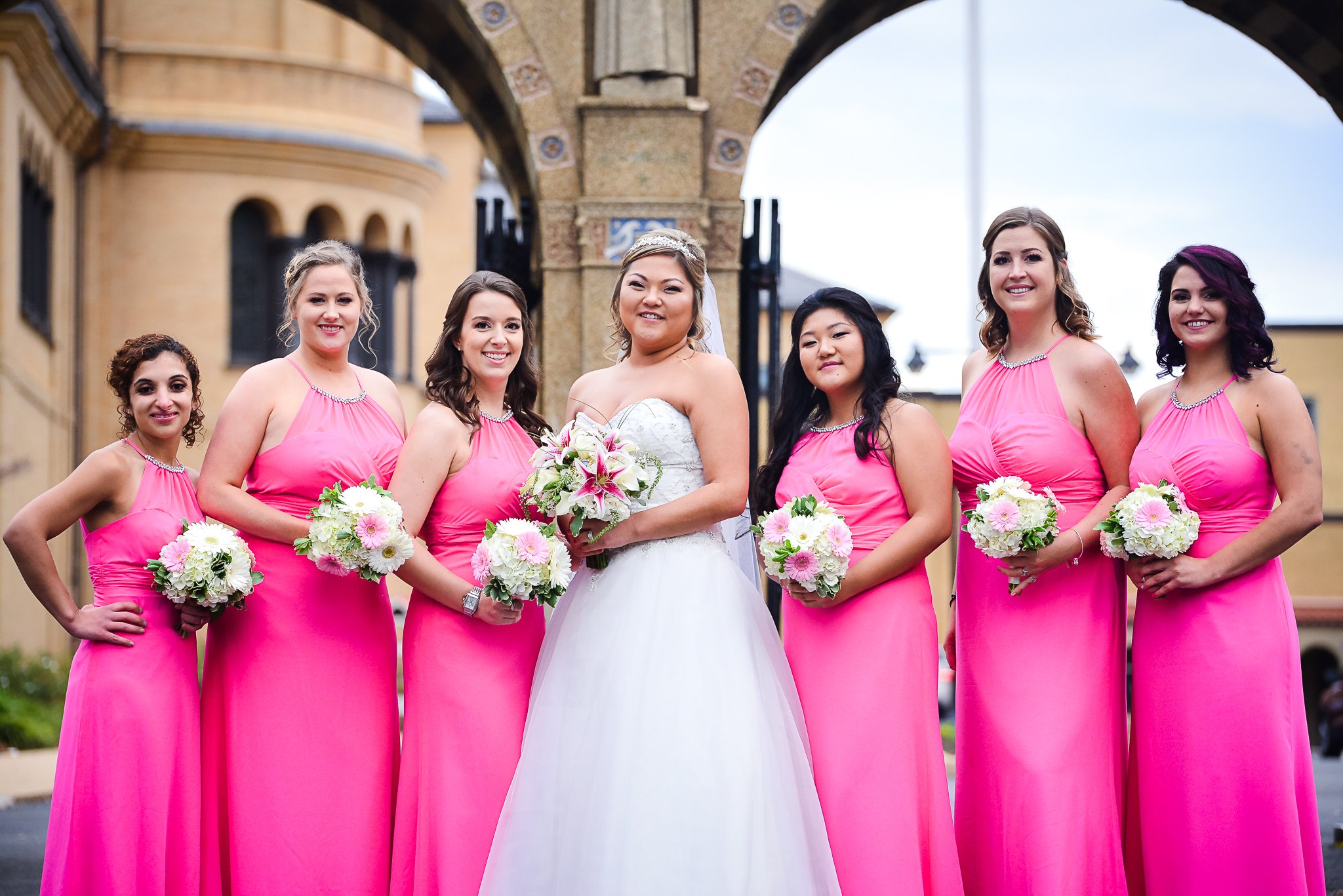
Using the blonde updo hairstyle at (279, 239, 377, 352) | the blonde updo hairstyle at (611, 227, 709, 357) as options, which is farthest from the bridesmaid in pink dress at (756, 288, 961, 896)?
the blonde updo hairstyle at (279, 239, 377, 352)

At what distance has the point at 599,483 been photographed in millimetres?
4629

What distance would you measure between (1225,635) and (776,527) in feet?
5.19

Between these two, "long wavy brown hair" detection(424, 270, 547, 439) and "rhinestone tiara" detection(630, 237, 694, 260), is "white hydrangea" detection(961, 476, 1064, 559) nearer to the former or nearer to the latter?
"rhinestone tiara" detection(630, 237, 694, 260)

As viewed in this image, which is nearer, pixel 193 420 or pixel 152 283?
pixel 193 420

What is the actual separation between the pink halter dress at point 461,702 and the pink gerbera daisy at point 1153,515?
2.08 m

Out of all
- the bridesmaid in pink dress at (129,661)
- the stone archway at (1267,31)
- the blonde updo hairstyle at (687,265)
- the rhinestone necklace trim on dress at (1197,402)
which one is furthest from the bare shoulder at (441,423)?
the stone archway at (1267,31)

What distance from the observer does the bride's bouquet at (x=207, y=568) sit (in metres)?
4.80

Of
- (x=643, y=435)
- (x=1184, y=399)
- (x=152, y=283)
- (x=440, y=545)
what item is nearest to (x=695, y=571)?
(x=643, y=435)

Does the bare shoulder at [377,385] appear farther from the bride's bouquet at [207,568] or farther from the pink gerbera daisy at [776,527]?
the pink gerbera daisy at [776,527]

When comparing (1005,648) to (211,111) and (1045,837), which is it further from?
(211,111)

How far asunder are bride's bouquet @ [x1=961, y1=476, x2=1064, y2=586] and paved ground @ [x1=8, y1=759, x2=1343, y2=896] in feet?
10.1

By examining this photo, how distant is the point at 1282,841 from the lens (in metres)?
4.74

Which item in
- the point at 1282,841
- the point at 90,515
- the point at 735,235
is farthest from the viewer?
the point at 735,235

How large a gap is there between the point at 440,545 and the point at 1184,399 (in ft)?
8.93
